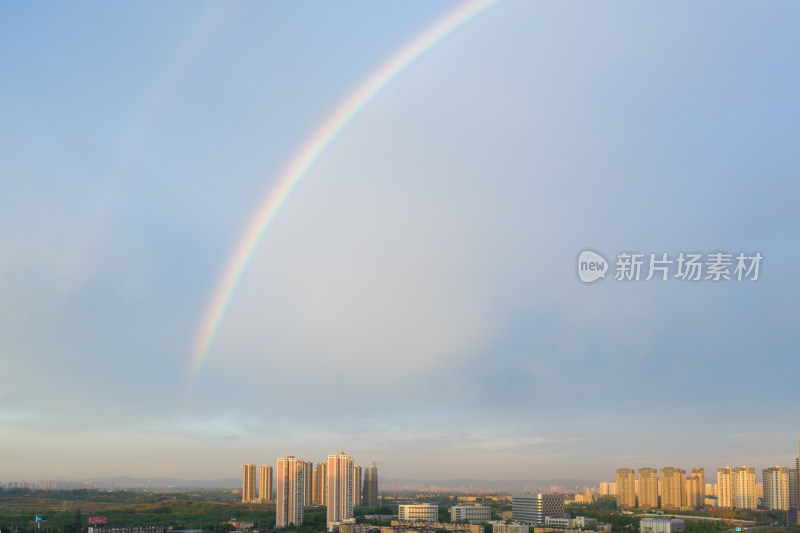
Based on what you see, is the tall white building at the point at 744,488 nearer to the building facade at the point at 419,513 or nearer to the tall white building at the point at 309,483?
the building facade at the point at 419,513

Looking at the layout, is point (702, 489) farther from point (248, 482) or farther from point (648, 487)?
point (248, 482)

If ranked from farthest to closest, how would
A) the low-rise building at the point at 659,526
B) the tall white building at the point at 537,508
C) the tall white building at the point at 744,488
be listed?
the tall white building at the point at 744,488, the tall white building at the point at 537,508, the low-rise building at the point at 659,526

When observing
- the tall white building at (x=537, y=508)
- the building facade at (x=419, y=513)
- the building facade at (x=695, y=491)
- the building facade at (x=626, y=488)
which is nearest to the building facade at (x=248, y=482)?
the building facade at (x=419, y=513)

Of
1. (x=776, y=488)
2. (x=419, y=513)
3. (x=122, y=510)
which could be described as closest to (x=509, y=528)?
→ (x=419, y=513)

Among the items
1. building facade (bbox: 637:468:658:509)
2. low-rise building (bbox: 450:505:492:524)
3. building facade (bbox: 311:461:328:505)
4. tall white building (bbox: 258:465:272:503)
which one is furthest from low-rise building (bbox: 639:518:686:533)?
tall white building (bbox: 258:465:272:503)

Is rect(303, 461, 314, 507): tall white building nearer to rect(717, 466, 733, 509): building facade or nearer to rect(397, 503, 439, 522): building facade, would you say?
rect(397, 503, 439, 522): building facade

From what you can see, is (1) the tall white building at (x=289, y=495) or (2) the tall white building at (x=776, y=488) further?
(2) the tall white building at (x=776, y=488)

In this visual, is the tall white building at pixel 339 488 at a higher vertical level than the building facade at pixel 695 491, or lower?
higher
